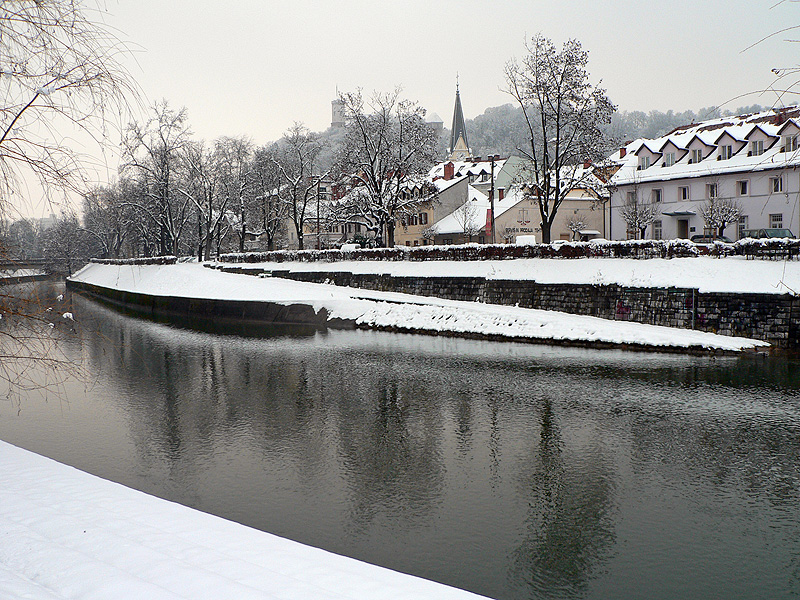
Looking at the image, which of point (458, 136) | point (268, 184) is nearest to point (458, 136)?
point (458, 136)

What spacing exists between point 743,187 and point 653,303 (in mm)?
22510

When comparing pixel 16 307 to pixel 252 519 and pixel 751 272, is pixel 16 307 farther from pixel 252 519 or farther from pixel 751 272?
pixel 751 272

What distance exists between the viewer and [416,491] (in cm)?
1021

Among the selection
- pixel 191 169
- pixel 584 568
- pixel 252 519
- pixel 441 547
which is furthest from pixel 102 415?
pixel 191 169

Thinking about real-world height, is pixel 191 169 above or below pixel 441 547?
above

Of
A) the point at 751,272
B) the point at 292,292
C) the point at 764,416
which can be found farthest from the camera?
the point at 292,292

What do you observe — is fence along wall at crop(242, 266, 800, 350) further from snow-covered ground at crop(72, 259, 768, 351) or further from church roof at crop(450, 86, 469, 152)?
church roof at crop(450, 86, 469, 152)

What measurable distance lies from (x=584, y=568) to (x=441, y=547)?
1840mm

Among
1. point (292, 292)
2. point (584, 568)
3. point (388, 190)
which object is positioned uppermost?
point (388, 190)

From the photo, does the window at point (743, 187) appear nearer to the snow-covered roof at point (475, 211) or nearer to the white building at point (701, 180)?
the white building at point (701, 180)

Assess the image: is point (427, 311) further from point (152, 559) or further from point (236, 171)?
point (236, 171)

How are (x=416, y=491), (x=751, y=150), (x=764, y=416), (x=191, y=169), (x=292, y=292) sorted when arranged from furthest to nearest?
(x=191, y=169), (x=751, y=150), (x=292, y=292), (x=764, y=416), (x=416, y=491)

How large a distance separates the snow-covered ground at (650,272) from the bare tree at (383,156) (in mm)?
12341

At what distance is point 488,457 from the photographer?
11922mm
